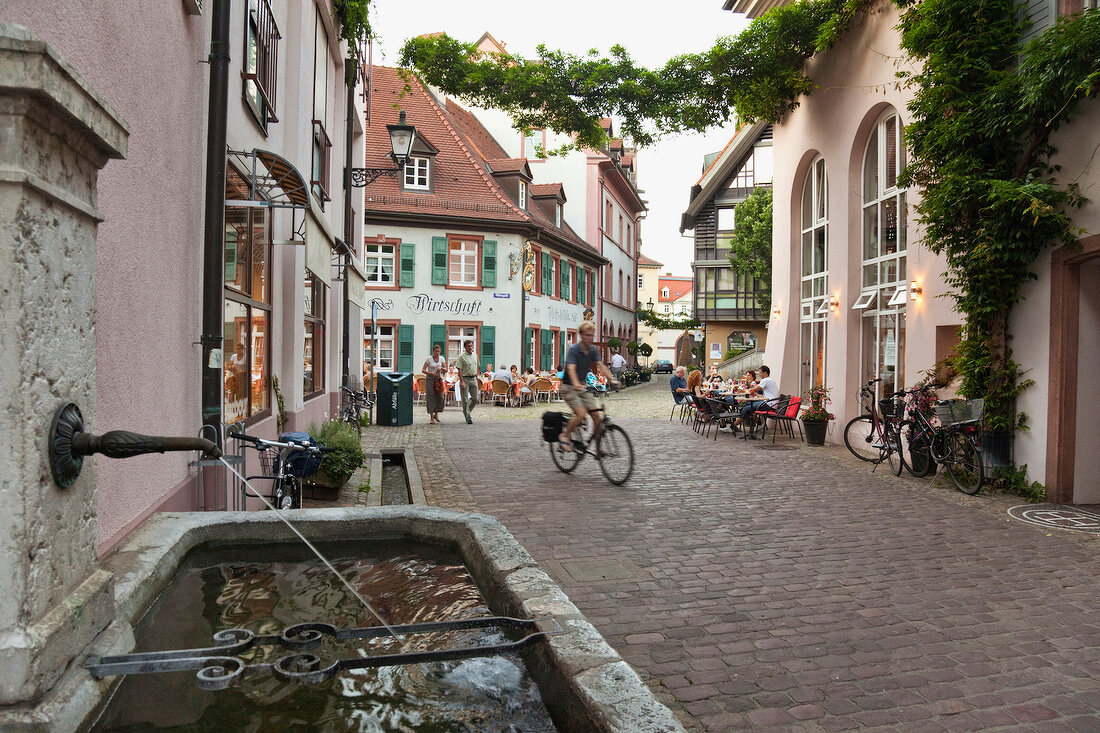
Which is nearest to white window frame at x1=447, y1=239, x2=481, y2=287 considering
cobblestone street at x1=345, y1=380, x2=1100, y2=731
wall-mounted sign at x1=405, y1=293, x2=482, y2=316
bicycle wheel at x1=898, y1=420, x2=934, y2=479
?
wall-mounted sign at x1=405, y1=293, x2=482, y2=316

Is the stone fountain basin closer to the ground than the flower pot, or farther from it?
farther from it

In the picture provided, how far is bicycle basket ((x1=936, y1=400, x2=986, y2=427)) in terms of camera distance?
8844 millimetres

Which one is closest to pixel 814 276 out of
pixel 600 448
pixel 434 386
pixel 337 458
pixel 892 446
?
pixel 892 446

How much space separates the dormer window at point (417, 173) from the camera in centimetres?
3048

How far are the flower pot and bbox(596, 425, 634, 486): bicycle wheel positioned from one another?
5539 mm

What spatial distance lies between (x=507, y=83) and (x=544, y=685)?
13.5 meters

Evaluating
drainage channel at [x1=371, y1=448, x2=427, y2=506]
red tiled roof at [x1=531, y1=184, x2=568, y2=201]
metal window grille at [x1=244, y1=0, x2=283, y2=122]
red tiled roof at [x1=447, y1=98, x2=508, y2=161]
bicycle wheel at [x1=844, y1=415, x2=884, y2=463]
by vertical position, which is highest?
red tiled roof at [x1=447, y1=98, x2=508, y2=161]

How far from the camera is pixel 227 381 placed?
23.4 feet

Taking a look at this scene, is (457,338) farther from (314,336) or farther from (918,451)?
(918,451)

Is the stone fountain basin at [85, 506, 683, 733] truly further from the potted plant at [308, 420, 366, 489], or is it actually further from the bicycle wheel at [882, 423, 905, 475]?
the bicycle wheel at [882, 423, 905, 475]

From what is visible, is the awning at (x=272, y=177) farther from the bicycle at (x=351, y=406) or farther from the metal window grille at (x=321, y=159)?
the bicycle at (x=351, y=406)

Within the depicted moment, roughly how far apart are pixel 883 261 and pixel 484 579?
35.3ft

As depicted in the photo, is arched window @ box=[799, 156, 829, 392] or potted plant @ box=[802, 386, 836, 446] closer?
potted plant @ box=[802, 386, 836, 446]

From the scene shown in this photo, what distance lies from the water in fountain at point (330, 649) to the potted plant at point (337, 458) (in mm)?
4175
